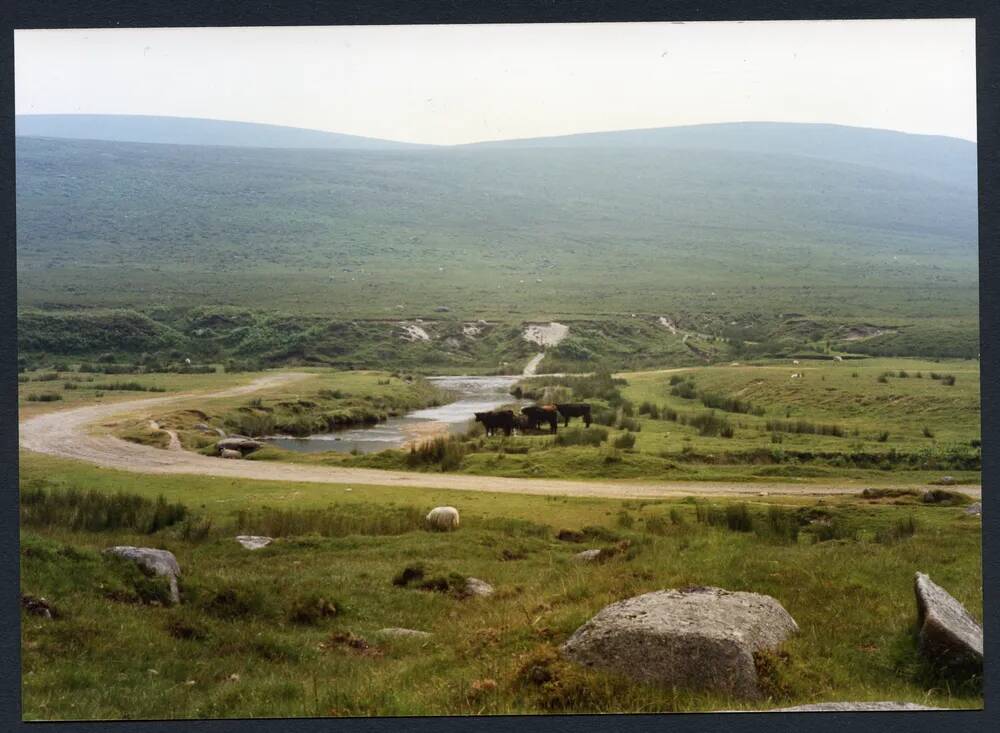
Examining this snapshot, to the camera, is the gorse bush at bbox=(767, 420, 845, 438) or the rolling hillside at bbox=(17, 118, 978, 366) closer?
the rolling hillside at bbox=(17, 118, 978, 366)

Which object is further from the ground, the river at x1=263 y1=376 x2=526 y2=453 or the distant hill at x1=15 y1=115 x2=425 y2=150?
the distant hill at x1=15 y1=115 x2=425 y2=150

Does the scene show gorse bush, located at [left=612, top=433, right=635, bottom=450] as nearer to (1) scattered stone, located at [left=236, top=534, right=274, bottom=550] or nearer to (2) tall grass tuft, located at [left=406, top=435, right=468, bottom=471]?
(2) tall grass tuft, located at [left=406, top=435, right=468, bottom=471]

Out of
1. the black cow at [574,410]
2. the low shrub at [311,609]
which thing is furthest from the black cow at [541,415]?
the low shrub at [311,609]

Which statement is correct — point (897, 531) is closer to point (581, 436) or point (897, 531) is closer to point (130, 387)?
point (581, 436)

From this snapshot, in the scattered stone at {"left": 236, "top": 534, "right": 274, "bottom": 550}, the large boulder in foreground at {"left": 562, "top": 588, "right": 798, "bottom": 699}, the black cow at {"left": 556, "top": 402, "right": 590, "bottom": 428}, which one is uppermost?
the black cow at {"left": 556, "top": 402, "right": 590, "bottom": 428}

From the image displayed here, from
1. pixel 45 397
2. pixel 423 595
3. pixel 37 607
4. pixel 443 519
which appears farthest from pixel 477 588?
pixel 45 397

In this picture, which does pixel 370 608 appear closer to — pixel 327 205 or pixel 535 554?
pixel 535 554

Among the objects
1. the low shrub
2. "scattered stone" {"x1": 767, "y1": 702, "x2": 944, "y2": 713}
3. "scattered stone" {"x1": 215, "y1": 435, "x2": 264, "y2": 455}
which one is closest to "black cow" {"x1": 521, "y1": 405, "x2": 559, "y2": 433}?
"scattered stone" {"x1": 215, "y1": 435, "x2": 264, "y2": 455}
